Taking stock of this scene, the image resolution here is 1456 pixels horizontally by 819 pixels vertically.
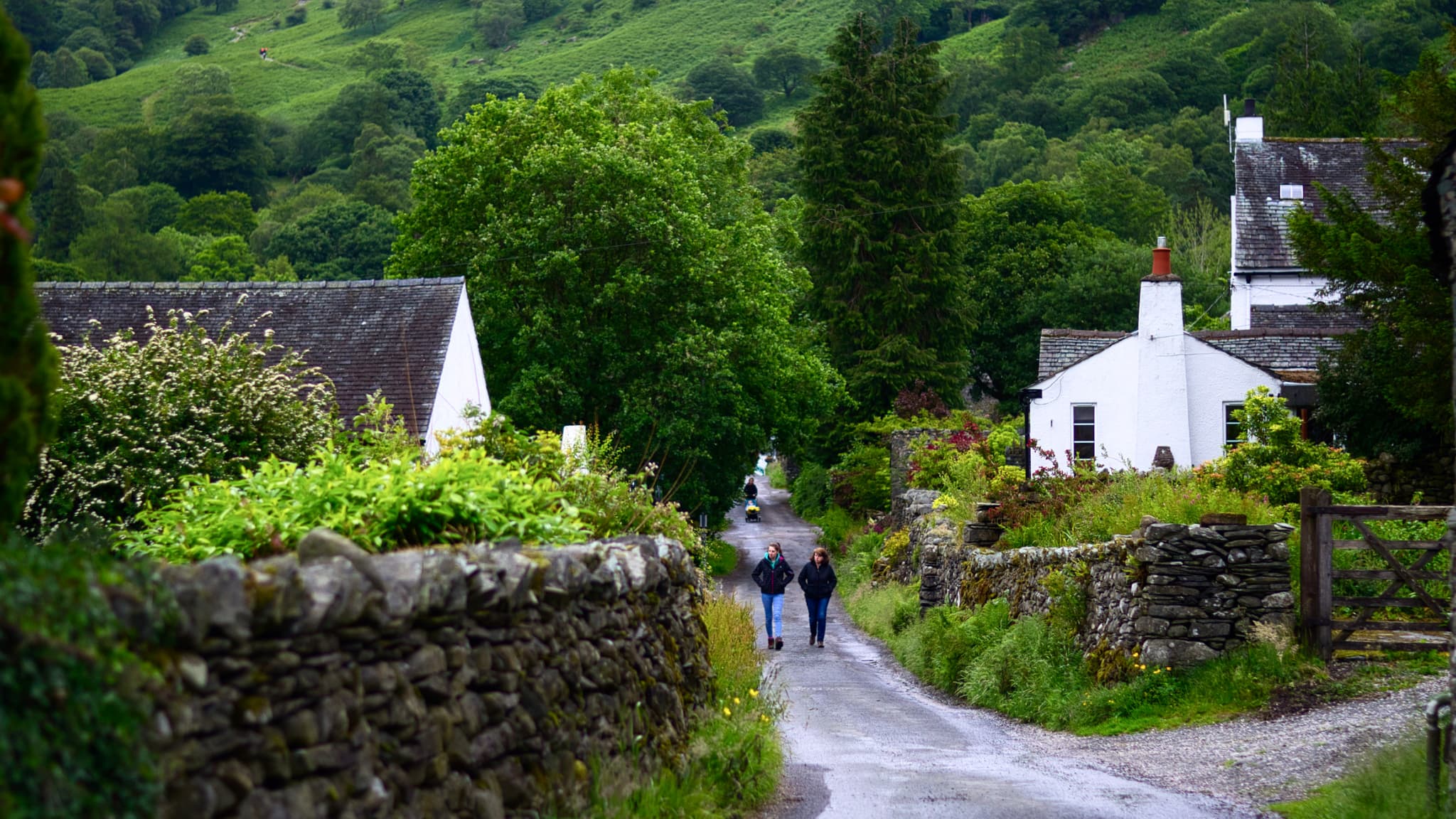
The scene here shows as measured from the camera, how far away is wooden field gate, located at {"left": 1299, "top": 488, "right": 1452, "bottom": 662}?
1335 centimetres

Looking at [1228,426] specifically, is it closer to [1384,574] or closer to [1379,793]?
[1384,574]

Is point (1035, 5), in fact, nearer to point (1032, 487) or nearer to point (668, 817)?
point (1032, 487)

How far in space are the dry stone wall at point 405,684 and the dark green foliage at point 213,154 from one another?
4694 inches

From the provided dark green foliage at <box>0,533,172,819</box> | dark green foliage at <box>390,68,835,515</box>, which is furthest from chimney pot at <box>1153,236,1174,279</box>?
dark green foliage at <box>0,533,172,819</box>

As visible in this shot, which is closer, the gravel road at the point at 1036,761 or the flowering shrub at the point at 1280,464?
the gravel road at the point at 1036,761

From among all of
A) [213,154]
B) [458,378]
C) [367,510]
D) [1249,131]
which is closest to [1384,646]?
[367,510]

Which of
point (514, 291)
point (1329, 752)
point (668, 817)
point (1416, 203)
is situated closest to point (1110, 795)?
point (1329, 752)

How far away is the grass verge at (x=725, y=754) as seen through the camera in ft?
27.0

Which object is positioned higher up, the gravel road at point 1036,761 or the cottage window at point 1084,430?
the cottage window at point 1084,430

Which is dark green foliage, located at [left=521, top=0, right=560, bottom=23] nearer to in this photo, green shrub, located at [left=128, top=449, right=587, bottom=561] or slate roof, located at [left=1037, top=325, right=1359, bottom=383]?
slate roof, located at [left=1037, top=325, right=1359, bottom=383]

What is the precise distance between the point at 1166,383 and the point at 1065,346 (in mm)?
4837

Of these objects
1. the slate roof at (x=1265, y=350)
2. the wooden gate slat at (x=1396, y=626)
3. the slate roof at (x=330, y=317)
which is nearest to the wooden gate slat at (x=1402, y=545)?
the wooden gate slat at (x=1396, y=626)

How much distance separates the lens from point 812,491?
54281 mm

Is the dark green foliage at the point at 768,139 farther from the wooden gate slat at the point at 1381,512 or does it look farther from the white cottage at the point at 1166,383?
the wooden gate slat at the point at 1381,512
